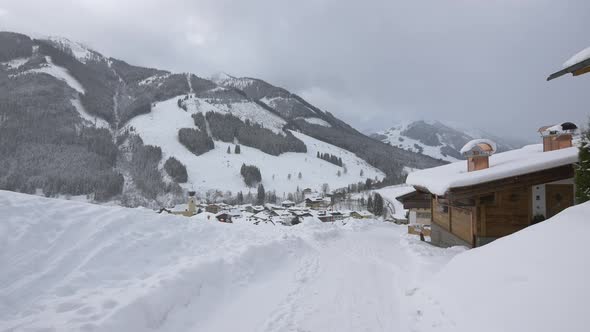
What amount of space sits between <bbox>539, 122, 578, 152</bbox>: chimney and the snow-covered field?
8.55 m

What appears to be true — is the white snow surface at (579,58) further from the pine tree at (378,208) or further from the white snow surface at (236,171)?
the white snow surface at (236,171)

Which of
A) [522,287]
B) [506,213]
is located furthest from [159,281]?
[506,213]

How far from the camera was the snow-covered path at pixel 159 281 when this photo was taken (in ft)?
16.6

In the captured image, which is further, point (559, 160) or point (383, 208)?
point (383, 208)

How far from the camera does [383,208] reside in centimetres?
9788

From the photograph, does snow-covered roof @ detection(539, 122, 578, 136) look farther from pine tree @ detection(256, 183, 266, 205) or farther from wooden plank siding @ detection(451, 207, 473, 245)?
pine tree @ detection(256, 183, 266, 205)

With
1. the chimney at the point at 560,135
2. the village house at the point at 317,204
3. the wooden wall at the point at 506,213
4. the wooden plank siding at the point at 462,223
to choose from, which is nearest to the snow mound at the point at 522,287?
the wooden wall at the point at 506,213

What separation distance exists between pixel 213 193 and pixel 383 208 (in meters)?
87.8

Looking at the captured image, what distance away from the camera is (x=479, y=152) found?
508 inches

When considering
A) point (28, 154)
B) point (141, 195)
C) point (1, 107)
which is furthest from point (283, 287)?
point (1, 107)

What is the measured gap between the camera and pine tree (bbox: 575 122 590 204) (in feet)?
22.1

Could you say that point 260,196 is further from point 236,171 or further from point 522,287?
point 522,287

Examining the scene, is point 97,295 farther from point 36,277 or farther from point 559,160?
point 559,160

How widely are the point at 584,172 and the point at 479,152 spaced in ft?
20.7
